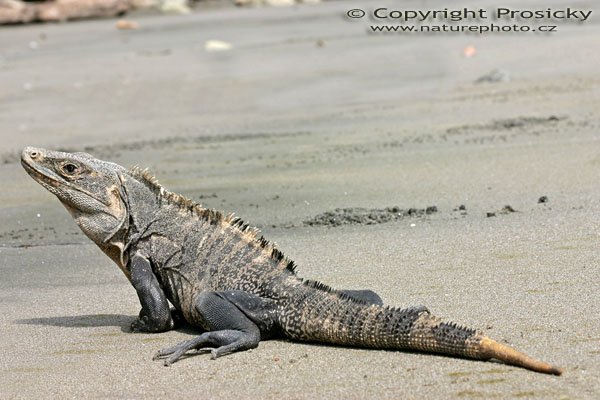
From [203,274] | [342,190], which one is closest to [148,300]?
[203,274]

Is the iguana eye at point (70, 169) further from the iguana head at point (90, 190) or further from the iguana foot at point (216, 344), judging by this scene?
the iguana foot at point (216, 344)

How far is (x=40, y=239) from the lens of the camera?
9.22 metres

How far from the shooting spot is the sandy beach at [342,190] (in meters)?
5.71

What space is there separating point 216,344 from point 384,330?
3.18 feet

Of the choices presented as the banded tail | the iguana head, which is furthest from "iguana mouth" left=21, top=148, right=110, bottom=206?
the banded tail

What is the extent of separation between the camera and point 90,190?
6598mm

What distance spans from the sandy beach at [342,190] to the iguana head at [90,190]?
0.61 metres

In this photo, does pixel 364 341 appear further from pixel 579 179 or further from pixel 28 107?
pixel 28 107

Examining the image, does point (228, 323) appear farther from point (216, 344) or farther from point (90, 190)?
point (90, 190)

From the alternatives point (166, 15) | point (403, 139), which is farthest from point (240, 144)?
point (166, 15)

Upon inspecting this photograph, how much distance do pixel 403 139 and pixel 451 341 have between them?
23.4 feet

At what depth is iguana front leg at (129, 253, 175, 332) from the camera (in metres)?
6.42

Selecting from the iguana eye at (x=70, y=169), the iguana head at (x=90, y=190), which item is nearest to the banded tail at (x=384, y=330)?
the iguana head at (x=90, y=190)

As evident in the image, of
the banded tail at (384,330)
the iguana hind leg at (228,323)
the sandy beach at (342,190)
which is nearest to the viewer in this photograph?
the banded tail at (384,330)
